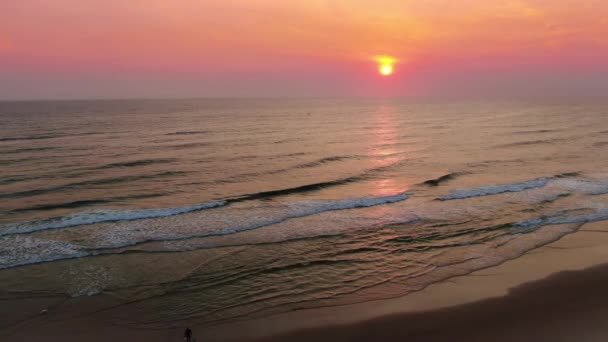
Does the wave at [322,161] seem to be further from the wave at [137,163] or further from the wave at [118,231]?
the wave at [137,163]

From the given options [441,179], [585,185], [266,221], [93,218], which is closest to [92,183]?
[93,218]

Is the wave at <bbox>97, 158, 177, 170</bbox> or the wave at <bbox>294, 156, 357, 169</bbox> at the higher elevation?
the wave at <bbox>97, 158, 177, 170</bbox>

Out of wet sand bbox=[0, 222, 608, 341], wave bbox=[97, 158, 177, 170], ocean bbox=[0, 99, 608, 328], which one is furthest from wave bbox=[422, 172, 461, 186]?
wave bbox=[97, 158, 177, 170]

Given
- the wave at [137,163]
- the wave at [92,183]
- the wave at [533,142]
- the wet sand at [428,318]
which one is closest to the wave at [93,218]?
the wave at [92,183]

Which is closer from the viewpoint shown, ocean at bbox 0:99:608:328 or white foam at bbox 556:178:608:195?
ocean at bbox 0:99:608:328

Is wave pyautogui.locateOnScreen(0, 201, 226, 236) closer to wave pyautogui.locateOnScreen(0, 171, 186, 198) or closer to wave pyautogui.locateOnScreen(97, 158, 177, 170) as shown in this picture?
wave pyautogui.locateOnScreen(0, 171, 186, 198)
